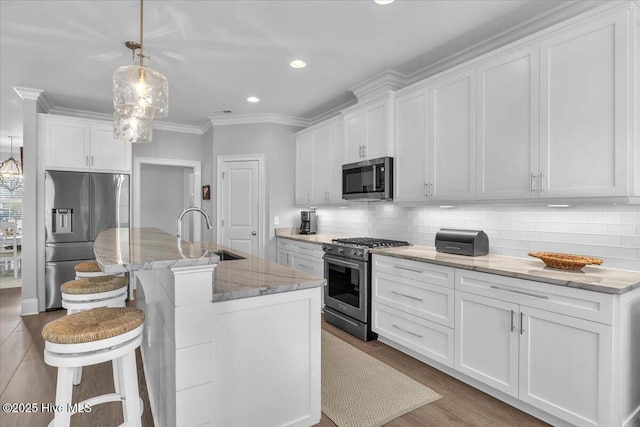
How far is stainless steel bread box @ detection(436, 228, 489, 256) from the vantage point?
2.75m

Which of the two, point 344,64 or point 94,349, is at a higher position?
point 344,64

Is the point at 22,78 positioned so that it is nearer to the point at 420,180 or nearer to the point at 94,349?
the point at 94,349

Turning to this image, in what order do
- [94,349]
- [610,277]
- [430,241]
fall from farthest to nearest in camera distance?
[430,241]
[610,277]
[94,349]

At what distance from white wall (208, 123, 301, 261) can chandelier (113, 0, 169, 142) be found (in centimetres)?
244

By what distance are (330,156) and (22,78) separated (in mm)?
3508

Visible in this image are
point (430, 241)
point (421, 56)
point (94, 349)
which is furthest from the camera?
point (430, 241)

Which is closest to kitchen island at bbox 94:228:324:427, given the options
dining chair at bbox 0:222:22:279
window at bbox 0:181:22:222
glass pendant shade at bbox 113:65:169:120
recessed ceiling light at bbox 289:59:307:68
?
glass pendant shade at bbox 113:65:169:120

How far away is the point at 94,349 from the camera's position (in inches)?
53.6

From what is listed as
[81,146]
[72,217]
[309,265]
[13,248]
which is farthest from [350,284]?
[13,248]

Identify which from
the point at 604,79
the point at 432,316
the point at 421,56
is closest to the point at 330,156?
the point at 421,56

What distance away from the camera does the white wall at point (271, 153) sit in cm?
513

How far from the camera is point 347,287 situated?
3.55 metres

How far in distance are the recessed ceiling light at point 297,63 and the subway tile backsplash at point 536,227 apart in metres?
1.76

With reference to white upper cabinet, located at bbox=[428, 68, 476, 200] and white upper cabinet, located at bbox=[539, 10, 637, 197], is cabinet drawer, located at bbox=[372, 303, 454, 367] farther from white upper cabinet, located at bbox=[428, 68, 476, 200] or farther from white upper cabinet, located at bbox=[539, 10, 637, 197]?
white upper cabinet, located at bbox=[539, 10, 637, 197]
